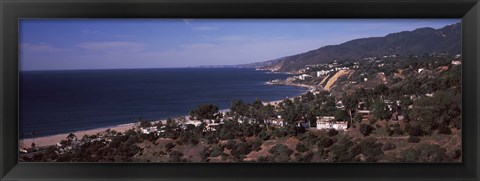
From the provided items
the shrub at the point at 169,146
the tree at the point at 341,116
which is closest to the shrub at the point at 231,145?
the shrub at the point at 169,146

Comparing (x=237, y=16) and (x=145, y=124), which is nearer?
(x=237, y=16)

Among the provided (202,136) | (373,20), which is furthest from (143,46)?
(373,20)

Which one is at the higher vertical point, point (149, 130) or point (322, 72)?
point (322, 72)

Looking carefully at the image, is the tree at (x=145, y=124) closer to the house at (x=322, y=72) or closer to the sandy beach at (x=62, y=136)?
the sandy beach at (x=62, y=136)

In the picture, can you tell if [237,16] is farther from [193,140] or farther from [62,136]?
[62,136]

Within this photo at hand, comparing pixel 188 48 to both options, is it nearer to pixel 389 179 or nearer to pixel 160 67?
pixel 160 67

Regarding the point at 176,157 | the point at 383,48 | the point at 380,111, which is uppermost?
the point at 383,48

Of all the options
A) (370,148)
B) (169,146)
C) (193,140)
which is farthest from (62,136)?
(370,148)
